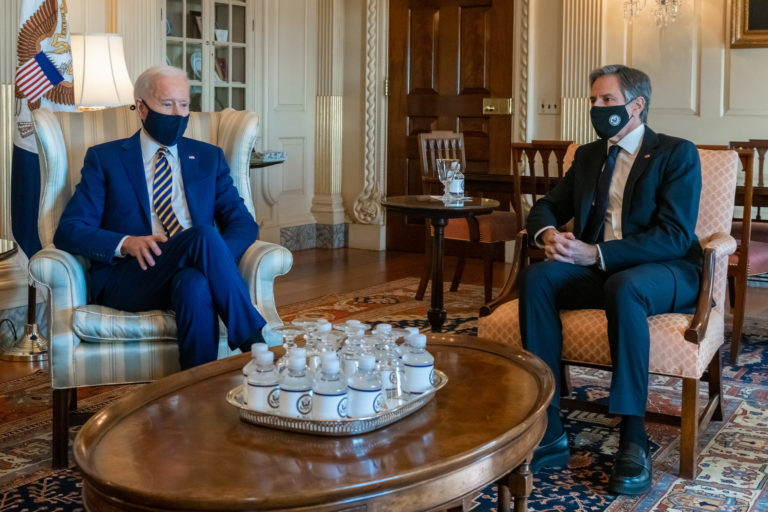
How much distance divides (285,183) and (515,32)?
1.99 metres

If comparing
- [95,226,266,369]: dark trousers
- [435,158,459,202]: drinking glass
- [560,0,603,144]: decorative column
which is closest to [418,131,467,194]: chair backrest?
[435,158,459,202]: drinking glass

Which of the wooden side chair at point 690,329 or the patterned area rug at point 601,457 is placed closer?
the patterned area rug at point 601,457

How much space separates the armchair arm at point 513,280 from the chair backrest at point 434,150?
6.05ft

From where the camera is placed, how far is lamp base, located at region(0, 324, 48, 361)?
4016mm

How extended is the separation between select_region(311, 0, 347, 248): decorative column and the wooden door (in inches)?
17.3

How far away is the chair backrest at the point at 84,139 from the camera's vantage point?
10.3 ft

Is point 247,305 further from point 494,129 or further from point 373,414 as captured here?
→ point 494,129

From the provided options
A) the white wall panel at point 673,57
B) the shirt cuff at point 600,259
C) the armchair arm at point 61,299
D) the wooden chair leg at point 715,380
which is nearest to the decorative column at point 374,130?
the white wall panel at point 673,57

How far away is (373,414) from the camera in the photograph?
185cm

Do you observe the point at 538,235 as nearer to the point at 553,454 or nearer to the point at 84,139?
the point at 553,454

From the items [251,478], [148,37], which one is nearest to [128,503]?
[251,478]

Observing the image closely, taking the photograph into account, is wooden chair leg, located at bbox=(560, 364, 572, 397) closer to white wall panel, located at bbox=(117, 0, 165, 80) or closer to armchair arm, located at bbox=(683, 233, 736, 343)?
armchair arm, located at bbox=(683, 233, 736, 343)

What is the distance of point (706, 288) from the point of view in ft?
9.11

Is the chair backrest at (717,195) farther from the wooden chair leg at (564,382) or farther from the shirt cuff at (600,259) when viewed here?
the wooden chair leg at (564,382)
